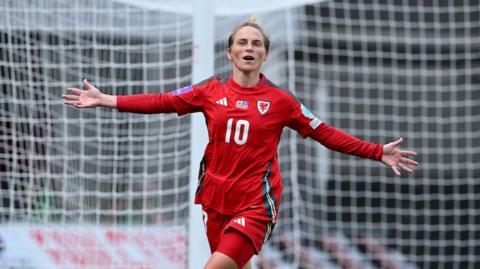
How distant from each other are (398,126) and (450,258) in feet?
8.82

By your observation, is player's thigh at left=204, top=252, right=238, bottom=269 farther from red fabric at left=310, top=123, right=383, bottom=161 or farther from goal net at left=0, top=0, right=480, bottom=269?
goal net at left=0, top=0, right=480, bottom=269

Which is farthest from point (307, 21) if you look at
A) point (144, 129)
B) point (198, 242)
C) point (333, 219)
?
point (198, 242)

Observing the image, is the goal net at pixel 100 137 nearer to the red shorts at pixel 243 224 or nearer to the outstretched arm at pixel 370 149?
the red shorts at pixel 243 224

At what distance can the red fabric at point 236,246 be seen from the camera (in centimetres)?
477

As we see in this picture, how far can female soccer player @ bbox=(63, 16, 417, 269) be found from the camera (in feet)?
16.3

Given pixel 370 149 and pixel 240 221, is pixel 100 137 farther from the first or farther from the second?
pixel 370 149

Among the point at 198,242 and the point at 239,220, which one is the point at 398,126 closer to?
the point at 198,242

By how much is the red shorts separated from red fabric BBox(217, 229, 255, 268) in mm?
25

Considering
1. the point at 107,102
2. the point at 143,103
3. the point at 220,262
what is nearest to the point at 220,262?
the point at 220,262

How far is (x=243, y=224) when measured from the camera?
485 centimetres

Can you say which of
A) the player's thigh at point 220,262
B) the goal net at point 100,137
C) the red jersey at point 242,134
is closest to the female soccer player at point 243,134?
the red jersey at point 242,134

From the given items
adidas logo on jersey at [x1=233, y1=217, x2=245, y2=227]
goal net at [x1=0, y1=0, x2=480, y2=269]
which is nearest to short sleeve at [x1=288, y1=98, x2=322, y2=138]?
adidas logo on jersey at [x1=233, y1=217, x2=245, y2=227]

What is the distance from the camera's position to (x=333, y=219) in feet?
36.3

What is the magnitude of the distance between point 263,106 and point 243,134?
0.70ft
